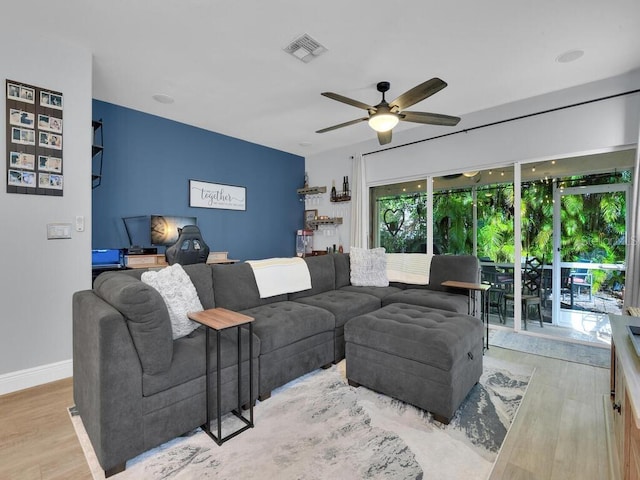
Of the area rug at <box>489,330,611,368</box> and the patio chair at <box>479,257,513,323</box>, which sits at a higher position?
the patio chair at <box>479,257,513,323</box>

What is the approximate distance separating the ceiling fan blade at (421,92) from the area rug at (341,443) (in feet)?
7.67

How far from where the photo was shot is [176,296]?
1.94 metres

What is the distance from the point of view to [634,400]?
3.05 ft

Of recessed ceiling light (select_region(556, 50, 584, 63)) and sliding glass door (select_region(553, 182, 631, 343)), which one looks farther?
sliding glass door (select_region(553, 182, 631, 343))

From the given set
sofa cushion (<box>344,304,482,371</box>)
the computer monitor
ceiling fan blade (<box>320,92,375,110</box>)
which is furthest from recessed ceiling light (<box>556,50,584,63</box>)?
the computer monitor

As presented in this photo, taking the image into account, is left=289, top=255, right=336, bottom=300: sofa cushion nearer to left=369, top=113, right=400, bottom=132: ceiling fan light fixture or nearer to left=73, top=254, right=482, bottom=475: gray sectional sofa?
left=73, top=254, right=482, bottom=475: gray sectional sofa

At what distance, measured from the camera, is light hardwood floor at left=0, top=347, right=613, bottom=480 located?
4.95 ft

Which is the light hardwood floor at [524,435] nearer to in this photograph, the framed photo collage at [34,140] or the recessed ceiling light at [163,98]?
the framed photo collage at [34,140]

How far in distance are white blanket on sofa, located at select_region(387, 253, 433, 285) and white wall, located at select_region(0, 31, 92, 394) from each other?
10.4ft

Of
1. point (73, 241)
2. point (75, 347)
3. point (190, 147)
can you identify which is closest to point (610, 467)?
point (75, 347)

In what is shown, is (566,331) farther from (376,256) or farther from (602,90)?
(602,90)

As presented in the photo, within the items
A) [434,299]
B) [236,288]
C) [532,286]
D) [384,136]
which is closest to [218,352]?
[236,288]

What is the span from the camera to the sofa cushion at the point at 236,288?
2.54 meters

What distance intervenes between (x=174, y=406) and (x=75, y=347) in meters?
0.78
